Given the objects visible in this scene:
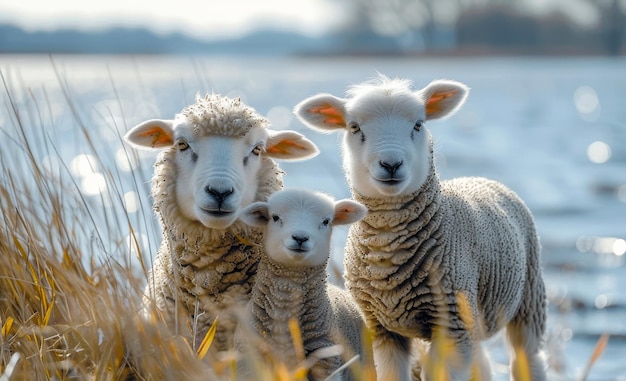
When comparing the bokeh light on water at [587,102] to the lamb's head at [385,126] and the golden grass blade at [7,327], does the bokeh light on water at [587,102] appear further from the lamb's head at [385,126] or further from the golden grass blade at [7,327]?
the golden grass blade at [7,327]

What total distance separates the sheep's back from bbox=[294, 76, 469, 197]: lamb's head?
1.03ft

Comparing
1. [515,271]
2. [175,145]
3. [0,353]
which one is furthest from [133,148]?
[515,271]

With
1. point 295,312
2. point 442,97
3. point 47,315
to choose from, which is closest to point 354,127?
point 442,97

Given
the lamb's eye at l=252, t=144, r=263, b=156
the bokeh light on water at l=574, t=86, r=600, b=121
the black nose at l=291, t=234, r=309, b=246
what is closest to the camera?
the black nose at l=291, t=234, r=309, b=246

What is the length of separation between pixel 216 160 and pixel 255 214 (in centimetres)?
34

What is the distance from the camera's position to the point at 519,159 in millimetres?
17000

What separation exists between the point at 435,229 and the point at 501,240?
500 millimetres

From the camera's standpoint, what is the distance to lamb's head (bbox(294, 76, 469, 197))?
4.45 m

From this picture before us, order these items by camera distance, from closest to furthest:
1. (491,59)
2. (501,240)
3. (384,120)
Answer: (384,120), (501,240), (491,59)

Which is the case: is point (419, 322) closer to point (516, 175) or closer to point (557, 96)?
point (516, 175)

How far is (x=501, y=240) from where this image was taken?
16.4 feet

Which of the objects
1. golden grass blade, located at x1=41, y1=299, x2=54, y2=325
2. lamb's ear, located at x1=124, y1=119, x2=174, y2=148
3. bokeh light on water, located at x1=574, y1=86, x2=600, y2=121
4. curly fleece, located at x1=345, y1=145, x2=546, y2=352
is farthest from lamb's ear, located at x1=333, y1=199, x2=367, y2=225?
bokeh light on water, located at x1=574, y1=86, x2=600, y2=121

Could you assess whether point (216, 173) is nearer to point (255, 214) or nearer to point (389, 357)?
point (255, 214)

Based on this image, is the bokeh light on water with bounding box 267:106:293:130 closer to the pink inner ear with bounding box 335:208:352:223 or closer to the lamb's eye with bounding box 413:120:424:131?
the lamb's eye with bounding box 413:120:424:131
